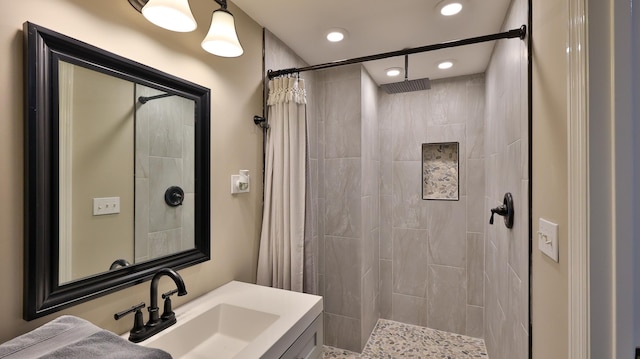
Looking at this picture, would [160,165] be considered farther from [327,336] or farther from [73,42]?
[327,336]

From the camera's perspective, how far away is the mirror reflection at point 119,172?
35.5 inches

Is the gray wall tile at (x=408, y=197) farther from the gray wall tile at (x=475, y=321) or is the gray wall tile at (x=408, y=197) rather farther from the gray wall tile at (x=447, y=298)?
the gray wall tile at (x=475, y=321)

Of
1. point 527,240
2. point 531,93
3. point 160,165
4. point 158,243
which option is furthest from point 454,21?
point 158,243

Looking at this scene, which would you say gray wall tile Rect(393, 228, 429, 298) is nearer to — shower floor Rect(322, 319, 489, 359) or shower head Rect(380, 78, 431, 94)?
shower floor Rect(322, 319, 489, 359)

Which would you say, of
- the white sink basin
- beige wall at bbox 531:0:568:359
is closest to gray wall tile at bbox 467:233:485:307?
beige wall at bbox 531:0:568:359

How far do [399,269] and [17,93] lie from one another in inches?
111

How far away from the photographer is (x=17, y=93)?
78 centimetres

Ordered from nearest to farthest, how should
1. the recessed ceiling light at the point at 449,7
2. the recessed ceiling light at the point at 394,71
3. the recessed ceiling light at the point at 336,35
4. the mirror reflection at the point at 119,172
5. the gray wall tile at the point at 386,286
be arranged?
the mirror reflection at the point at 119,172 → the recessed ceiling light at the point at 449,7 → the recessed ceiling light at the point at 336,35 → the recessed ceiling light at the point at 394,71 → the gray wall tile at the point at 386,286

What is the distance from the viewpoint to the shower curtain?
5.51 feet

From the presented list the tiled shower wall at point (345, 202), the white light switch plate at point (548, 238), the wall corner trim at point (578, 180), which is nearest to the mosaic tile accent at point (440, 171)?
the tiled shower wall at point (345, 202)

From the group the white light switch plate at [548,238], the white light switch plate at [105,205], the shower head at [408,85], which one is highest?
the shower head at [408,85]

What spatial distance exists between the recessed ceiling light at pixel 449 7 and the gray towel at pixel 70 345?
1946mm

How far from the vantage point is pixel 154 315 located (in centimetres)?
105

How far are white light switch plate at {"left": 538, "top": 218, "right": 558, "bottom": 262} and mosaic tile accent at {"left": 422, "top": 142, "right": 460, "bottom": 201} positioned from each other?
1.61 m
